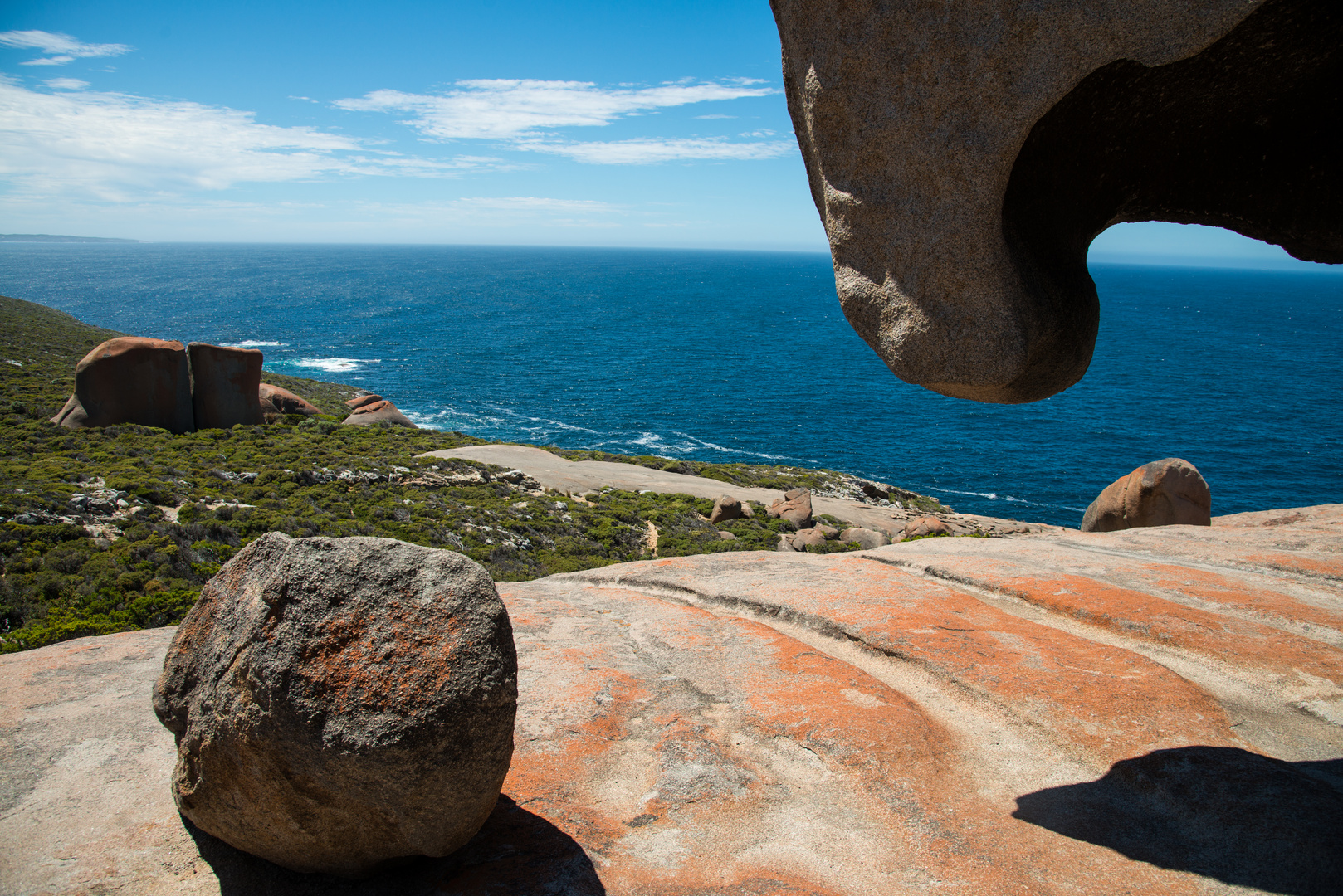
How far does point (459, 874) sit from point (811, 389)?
68.9 m

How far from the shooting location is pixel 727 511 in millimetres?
28719

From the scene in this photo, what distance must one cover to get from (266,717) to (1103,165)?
21.0 feet

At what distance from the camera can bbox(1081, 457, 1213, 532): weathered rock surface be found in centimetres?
1905

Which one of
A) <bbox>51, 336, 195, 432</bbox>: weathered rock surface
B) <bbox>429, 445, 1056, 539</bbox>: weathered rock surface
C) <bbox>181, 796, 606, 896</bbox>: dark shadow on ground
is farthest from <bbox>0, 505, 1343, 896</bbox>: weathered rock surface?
<bbox>51, 336, 195, 432</bbox>: weathered rock surface

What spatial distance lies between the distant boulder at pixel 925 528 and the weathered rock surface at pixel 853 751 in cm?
1970

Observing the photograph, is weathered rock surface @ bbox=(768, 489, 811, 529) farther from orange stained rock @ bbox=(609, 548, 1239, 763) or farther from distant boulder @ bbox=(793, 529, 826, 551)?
orange stained rock @ bbox=(609, 548, 1239, 763)

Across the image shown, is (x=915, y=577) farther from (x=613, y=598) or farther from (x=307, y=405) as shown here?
(x=307, y=405)

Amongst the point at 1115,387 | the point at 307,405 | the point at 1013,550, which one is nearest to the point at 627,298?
the point at 1115,387

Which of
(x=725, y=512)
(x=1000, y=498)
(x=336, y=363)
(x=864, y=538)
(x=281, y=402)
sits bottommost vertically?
(x=1000, y=498)

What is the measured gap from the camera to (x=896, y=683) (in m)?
6.53

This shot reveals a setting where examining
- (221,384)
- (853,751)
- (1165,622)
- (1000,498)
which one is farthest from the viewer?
(1000,498)

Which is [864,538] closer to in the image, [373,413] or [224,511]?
[224,511]

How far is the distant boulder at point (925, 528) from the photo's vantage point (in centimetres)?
2811

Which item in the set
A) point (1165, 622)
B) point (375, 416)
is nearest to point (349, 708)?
point (1165, 622)
